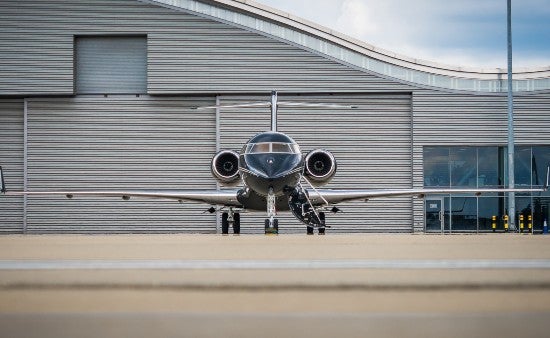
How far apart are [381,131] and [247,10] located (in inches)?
276

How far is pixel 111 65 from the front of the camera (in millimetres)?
28531

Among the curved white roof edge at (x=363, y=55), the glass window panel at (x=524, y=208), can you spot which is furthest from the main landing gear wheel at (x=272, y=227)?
the glass window panel at (x=524, y=208)

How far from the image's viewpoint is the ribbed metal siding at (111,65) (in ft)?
93.5

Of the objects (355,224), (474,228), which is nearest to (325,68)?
(355,224)

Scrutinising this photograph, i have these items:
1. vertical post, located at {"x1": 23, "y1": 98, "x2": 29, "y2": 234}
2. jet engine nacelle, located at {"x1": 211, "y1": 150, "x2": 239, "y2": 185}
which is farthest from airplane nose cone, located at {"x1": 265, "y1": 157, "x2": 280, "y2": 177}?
vertical post, located at {"x1": 23, "y1": 98, "x2": 29, "y2": 234}

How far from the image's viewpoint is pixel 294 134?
2903cm

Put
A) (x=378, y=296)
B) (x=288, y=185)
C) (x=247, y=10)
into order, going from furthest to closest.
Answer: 1. (x=247, y=10)
2. (x=288, y=185)
3. (x=378, y=296)

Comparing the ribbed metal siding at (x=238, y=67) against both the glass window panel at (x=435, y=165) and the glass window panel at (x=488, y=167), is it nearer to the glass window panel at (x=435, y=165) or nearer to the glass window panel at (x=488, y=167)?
the glass window panel at (x=435, y=165)

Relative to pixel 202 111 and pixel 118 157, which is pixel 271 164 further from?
pixel 118 157

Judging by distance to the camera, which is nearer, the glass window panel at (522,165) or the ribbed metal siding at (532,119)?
the ribbed metal siding at (532,119)

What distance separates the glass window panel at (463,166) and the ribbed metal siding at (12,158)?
16.9m

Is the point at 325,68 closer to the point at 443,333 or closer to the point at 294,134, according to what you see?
the point at 294,134

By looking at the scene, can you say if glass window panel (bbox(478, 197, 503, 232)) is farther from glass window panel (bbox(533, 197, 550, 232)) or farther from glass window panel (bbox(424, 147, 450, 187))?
glass window panel (bbox(424, 147, 450, 187))

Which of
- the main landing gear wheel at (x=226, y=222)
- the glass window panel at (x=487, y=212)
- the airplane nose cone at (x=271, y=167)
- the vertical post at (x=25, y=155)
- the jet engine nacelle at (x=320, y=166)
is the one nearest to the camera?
the airplane nose cone at (x=271, y=167)
